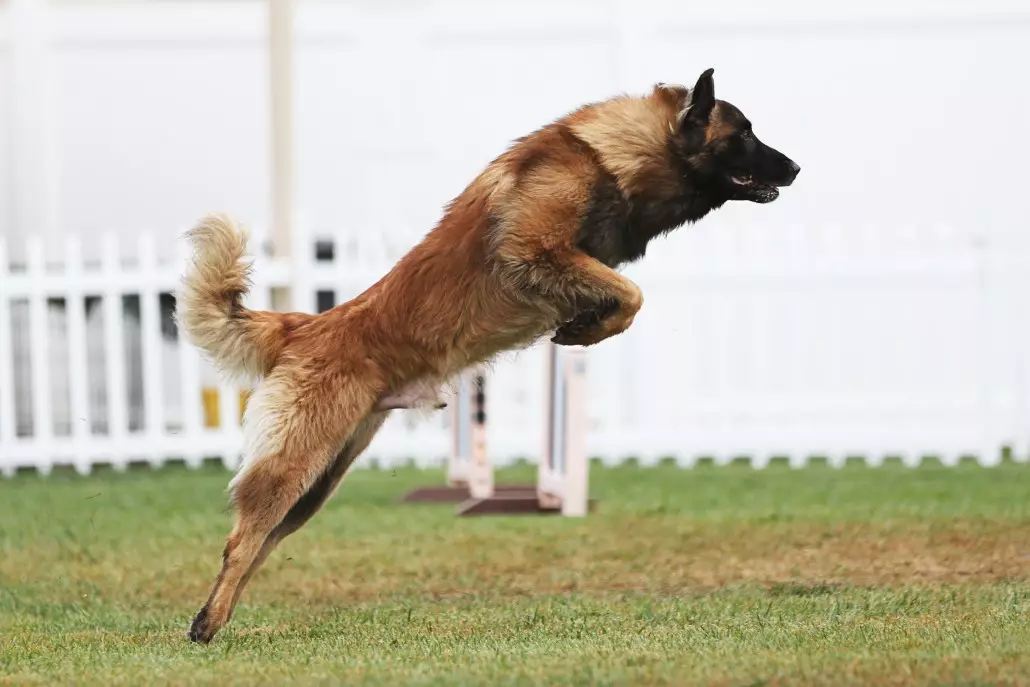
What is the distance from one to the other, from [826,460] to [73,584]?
234 inches

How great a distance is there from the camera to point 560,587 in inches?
256

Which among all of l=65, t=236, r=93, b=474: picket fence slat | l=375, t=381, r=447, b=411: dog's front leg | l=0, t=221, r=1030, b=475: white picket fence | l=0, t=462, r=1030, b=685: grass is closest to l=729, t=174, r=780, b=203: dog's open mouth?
l=375, t=381, r=447, b=411: dog's front leg

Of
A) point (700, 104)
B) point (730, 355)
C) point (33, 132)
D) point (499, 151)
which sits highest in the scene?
Result: point (33, 132)

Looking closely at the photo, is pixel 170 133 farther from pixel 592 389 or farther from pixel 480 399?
pixel 480 399

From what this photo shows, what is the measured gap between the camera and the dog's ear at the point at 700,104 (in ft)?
18.1

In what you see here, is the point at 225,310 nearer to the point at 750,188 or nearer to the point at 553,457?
the point at 750,188

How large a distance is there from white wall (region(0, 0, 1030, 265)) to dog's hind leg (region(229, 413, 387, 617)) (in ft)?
19.7

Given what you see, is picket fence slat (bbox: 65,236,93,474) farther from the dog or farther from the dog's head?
the dog's head

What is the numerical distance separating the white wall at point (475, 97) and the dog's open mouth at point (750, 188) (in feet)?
20.2

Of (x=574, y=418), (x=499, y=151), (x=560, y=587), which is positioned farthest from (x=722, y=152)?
(x=499, y=151)

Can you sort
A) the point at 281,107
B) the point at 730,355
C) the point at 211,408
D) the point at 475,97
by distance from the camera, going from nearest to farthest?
the point at 281,107 → the point at 730,355 → the point at 211,408 → the point at 475,97

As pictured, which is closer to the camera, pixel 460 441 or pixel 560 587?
pixel 560 587

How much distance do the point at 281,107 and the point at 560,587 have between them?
5720 mm

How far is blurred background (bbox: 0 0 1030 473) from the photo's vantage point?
429 inches
